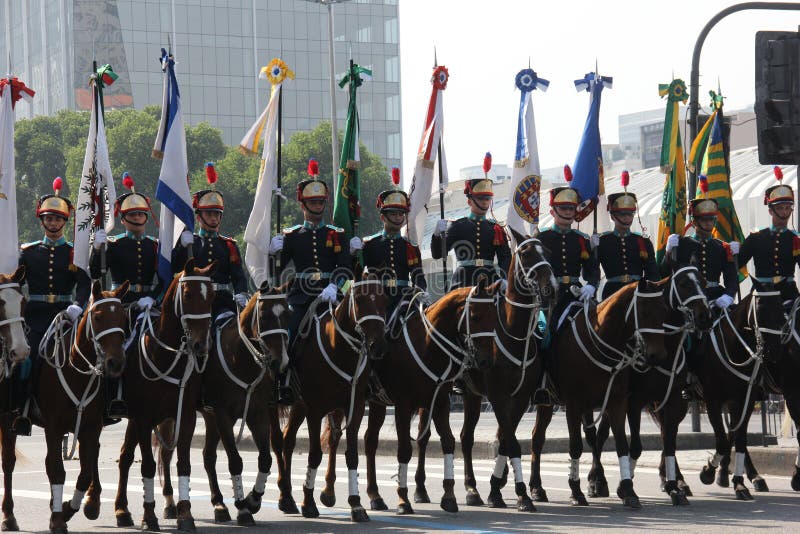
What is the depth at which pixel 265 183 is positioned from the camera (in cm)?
1612

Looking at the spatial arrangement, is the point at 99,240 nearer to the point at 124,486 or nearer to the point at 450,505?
the point at 124,486

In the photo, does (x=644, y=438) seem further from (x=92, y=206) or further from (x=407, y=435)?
(x=92, y=206)

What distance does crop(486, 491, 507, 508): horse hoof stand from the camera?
14.8 meters

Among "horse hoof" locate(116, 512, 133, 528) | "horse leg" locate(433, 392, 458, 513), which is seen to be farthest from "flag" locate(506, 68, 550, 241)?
"horse hoof" locate(116, 512, 133, 528)

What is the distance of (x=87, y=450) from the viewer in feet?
42.9

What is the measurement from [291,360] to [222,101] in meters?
93.3

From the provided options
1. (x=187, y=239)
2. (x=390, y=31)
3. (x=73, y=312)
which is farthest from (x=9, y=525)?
(x=390, y=31)

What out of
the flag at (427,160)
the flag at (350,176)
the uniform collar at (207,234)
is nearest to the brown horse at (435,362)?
the uniform collar at (207,234)

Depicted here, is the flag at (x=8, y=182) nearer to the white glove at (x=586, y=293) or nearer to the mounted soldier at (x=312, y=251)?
the mounted soldier at (x=312, y=251)

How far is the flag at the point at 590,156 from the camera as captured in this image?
1791 cm

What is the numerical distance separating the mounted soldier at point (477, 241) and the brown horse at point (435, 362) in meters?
1.21

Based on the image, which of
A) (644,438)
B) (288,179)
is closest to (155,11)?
(288,179)

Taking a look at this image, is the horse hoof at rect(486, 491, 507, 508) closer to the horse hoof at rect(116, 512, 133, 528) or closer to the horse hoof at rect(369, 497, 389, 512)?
the horse hoof at rect(369, 497, 389, 512)

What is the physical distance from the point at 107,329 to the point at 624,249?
6.31 metres
